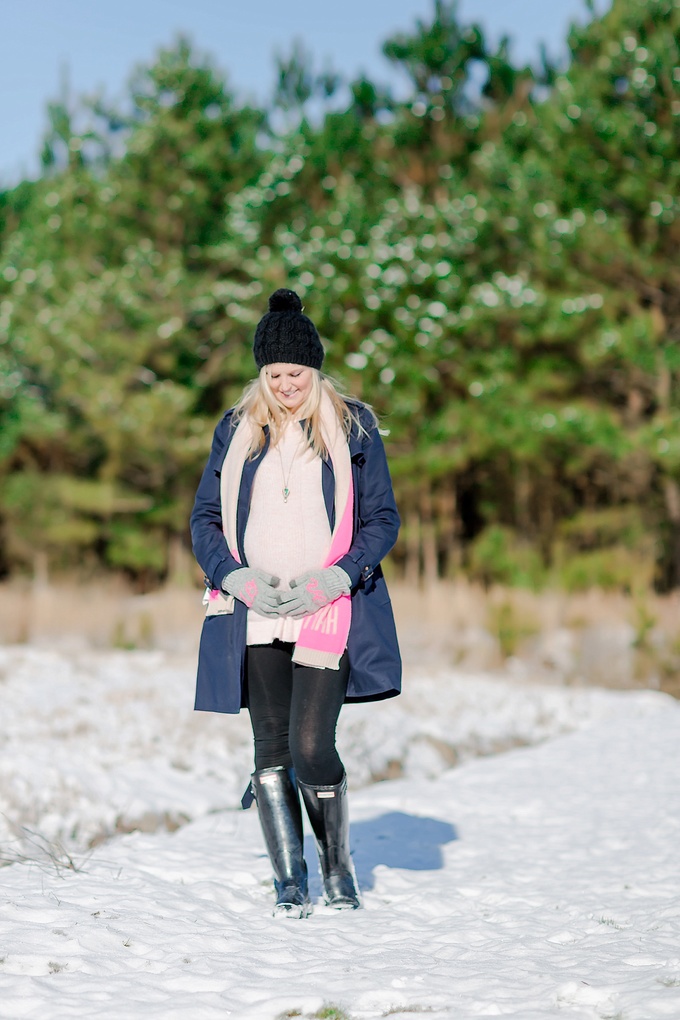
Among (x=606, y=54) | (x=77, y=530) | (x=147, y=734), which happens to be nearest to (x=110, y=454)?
(x=77, y=530)

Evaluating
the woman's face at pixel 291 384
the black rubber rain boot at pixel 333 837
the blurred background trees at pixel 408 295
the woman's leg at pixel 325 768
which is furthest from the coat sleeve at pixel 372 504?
the blurred background trees at pixel 408 295

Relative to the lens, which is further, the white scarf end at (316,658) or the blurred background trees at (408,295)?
the blurred background trees at (408,295)

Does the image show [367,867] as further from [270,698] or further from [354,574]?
[354,574]

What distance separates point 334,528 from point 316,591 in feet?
0.76

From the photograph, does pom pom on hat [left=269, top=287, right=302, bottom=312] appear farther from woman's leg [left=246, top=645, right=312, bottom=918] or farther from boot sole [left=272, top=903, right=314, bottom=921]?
boot sole [left=272, top=903, right=314, bottom=921]

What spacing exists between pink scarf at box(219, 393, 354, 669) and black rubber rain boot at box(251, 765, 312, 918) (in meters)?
0.48

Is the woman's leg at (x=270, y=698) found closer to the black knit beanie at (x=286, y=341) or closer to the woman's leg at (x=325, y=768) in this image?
the woman's leg at (x=325, y=768)

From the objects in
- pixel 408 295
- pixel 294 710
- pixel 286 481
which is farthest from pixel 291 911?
pixel 408 295

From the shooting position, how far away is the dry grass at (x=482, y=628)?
11.8 m

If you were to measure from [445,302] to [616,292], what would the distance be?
3364mm

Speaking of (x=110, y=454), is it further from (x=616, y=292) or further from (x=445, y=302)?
(x=616, y=292)

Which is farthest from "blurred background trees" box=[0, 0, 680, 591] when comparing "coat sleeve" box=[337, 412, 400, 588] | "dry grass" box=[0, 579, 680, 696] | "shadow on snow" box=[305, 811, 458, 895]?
"coat sleeve" box=[337, 412, 400, 588]

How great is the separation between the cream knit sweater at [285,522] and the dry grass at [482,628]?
809 centimetres

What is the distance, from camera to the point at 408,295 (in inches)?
766
